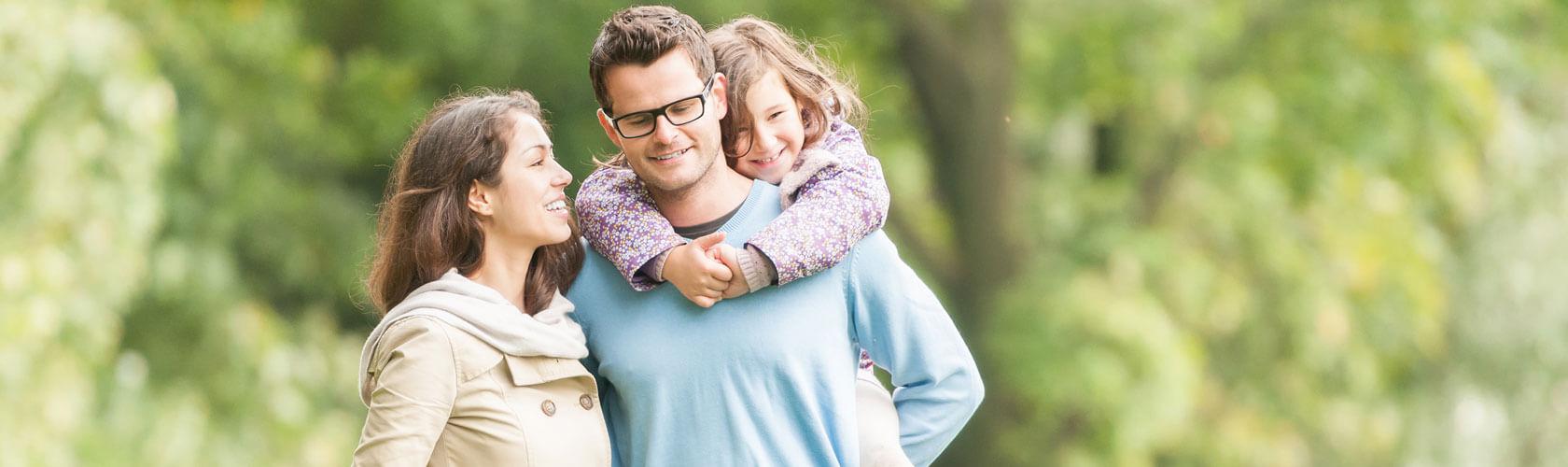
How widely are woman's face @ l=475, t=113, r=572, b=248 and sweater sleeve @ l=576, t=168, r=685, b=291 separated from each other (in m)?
0.07

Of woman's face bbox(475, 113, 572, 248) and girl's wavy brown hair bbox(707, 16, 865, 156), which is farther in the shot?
girl's wavy brown hair bbox(707, 16, 865, 156)

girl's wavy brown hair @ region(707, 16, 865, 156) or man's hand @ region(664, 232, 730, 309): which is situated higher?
girl's wavy brown hair @ region(707, 16, 865, 156)

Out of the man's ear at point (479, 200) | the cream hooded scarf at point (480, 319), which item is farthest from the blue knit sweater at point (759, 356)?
the man's ear at point (479, 200)

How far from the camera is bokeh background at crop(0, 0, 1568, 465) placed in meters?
6.71

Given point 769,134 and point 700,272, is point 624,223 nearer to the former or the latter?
point 700,272

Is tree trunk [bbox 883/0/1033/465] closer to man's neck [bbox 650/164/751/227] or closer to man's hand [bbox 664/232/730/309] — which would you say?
man's neck [bbox 650/164/751/227]

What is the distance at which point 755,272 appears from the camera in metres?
2.53

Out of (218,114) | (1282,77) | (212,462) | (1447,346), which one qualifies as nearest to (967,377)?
(212,462)

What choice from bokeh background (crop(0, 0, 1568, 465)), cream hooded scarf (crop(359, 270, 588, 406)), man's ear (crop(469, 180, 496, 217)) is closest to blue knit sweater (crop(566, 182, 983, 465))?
cream hooded scarf (crop(359, 270, 588, 406))

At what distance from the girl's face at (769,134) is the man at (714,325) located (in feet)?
0.20

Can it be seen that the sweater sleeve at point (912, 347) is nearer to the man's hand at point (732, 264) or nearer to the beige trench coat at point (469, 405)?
the man's hand at point (732, 264)

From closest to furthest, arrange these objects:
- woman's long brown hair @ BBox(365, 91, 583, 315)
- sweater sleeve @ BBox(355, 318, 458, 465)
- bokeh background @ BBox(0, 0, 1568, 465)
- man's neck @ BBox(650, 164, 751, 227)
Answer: sweater sleeve @ BBox(355, 318, 458, 465) → woman's long brown hair @ BBox(365, 91, 583, 315) → man's neck @ BBox(650, 164, 751, 227) → bokeh background @ BBox(0, 0, 1568, 465)

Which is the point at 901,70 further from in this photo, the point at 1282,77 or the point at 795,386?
the point at 795,386

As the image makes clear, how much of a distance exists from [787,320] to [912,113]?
5846mm
